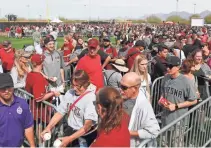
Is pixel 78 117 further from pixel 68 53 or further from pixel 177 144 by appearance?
pixel 68 53

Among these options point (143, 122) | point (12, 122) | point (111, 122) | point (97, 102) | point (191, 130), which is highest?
point (97, 102)

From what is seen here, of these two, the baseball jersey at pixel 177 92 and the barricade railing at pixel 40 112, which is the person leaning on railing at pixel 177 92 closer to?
the baseball jersey at pixel 177 92

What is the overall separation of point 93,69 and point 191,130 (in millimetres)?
2260

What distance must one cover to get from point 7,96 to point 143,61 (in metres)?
2.47

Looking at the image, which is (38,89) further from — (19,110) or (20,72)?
(20,72)

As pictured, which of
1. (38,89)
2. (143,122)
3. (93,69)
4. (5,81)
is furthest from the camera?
(93,69)

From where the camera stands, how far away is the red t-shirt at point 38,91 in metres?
→ 5.66

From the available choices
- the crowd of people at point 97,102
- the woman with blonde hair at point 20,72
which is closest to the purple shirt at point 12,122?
the crowd of people at point 97,102

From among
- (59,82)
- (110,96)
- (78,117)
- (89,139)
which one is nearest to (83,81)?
(78,117)

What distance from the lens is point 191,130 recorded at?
17.4ft

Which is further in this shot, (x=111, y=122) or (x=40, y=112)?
(x=40, y=112)

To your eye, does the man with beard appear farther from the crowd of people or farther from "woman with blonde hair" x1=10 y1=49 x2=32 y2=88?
"woman with blonde hair" x1=10 y1=49 x2=32 y2=88

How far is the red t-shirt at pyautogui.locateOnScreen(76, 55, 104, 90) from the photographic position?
6.50 m

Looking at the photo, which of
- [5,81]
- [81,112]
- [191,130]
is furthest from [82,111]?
[191,130]
